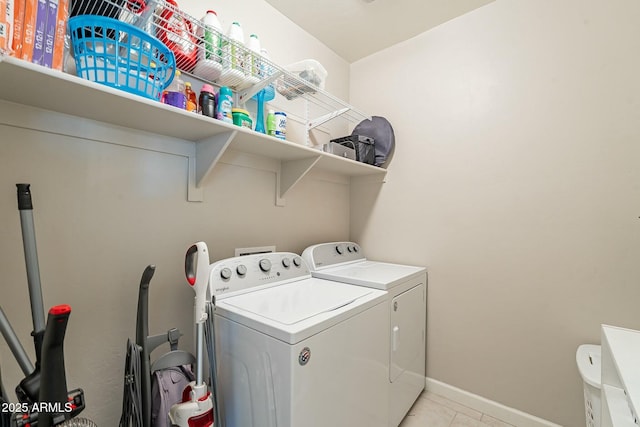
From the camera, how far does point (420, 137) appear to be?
2078 millimetres

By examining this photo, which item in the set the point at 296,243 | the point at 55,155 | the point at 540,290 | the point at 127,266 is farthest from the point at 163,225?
the point at 540,290

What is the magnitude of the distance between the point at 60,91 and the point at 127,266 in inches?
27.2

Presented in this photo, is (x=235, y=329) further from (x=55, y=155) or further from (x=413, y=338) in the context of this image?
(x=413, y=338)

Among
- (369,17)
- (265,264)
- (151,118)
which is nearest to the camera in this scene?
(151,118)

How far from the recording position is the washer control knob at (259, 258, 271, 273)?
4.65 ft

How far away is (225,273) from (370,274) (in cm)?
86

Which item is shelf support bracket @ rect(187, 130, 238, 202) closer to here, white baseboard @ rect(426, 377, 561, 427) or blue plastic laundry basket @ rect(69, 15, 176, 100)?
blue plastic laundry basket @ rect(69, 15, 176, 100)

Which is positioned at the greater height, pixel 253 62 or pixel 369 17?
pixel 369 17

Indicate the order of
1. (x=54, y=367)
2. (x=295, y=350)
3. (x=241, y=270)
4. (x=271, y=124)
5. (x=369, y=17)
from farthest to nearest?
(x=369, y=17) → (x=271, y=124) → (x=241, y=270) → (x=295, y=350) → (x=54, y=367)

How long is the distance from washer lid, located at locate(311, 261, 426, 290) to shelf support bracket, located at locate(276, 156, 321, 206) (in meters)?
0.57

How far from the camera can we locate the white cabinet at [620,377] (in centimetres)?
73

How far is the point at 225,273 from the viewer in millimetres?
1266

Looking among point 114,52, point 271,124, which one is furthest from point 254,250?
point 114,52

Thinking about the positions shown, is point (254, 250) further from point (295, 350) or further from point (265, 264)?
point (295, 350)
